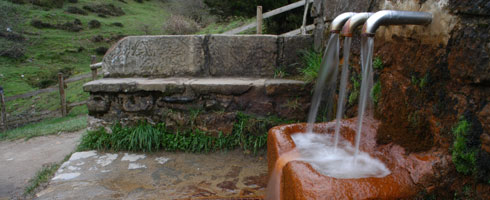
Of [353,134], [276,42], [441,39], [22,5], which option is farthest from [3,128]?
[22,5]

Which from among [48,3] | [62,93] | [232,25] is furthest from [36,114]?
[48,3]

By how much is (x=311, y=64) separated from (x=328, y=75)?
1.51 feet

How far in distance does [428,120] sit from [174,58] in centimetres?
245

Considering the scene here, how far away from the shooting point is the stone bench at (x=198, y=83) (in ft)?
9.32

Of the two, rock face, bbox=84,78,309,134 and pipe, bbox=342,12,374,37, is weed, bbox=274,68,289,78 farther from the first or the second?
pipe, bbox=342,12,374,37

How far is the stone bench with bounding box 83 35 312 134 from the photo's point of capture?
2842mm

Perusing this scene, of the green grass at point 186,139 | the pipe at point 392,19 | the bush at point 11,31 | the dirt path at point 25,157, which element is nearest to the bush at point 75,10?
the bush at point 11,31

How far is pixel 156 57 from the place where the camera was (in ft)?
10.4

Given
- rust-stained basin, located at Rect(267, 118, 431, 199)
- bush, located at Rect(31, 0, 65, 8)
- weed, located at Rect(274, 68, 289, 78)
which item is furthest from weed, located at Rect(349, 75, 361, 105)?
bush, located at Rect(31, 0, 65, 8)

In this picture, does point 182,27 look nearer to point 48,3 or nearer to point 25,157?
point 25,157

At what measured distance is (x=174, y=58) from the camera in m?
3.16

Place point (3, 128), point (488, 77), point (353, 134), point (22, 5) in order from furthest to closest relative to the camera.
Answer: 1. point (22, 5)
2. point (3, 128)
3. point (353, 134)
4. point (488, 77)

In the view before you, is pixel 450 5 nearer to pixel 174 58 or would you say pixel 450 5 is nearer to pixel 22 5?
pixel 174 58

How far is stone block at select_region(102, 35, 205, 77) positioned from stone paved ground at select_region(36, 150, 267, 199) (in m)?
0.87
